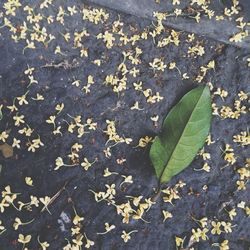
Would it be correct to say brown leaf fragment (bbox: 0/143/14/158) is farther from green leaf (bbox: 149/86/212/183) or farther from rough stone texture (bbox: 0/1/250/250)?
green leaf (bbox: 149/86/212/183)

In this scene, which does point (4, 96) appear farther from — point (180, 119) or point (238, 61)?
point (238, 61)

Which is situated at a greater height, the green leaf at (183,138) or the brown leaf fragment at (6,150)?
the green leaf at (183,138)

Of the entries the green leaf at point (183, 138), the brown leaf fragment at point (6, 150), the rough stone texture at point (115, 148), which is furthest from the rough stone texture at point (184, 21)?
the brown leaf fragment at point (6, 150)

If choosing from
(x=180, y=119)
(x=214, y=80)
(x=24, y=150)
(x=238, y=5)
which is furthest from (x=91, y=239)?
(x=238, y=5)

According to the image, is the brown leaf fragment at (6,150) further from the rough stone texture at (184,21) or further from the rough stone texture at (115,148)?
the rough stone texture at (184,21)

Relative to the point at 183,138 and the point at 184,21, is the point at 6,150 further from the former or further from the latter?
the point at 184,21

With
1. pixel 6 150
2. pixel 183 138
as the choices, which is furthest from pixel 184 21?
pixel 6 150
